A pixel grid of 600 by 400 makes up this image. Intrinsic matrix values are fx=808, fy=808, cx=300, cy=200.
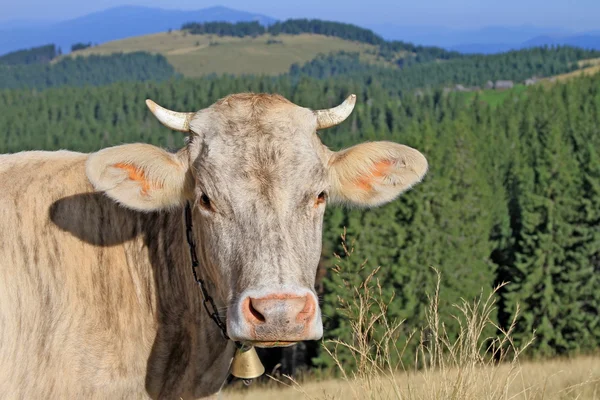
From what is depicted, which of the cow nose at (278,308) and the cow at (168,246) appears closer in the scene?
the cow nose at (278,308)

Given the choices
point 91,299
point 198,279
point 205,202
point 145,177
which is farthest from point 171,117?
point 91,299

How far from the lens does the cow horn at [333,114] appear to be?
5.75 metres

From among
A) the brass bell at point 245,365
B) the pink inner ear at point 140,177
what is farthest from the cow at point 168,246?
the brass bell at point 245,365

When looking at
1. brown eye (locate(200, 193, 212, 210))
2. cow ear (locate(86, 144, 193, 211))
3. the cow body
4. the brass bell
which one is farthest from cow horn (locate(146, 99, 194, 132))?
the brass bell

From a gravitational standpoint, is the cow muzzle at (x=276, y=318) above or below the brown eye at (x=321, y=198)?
below

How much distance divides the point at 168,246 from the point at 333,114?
1.54 m

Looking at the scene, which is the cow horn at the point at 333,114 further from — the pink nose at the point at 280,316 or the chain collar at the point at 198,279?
the pink nose at the point at 280,316

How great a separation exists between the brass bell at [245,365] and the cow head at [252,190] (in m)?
0.53

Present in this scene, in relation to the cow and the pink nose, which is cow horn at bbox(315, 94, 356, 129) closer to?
the cow

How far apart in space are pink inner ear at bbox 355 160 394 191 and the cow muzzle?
1.60 meters

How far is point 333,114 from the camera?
19.2ft

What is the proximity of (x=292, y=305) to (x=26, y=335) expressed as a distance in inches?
75.6

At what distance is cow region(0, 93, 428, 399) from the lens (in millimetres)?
5082

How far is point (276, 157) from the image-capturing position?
17.2ft
